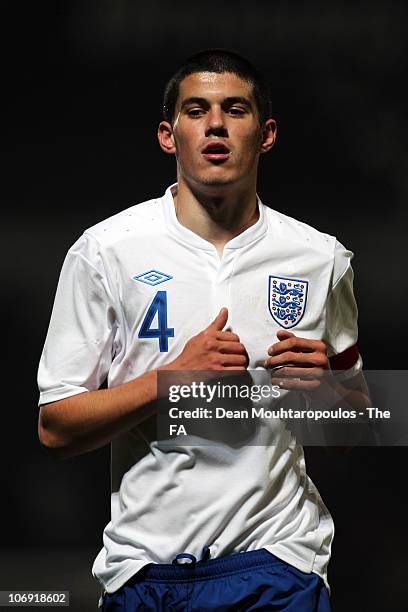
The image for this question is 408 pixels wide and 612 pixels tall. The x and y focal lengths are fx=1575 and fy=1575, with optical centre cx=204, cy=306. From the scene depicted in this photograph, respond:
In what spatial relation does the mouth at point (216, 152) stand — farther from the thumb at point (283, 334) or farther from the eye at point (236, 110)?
the thumb at point (283, 334)

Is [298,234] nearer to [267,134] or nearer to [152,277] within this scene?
[267,134]

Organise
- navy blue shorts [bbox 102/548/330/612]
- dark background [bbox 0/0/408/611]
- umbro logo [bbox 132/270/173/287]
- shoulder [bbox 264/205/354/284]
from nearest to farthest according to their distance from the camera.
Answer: navy blue shorts [bbox 102/548/330/612]
umbro logo [bbox 132/270/173/287]
shoulder [bbox 264/205/354/284]
dark background [bbox 0/0/408/611]

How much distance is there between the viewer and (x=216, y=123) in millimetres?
3016

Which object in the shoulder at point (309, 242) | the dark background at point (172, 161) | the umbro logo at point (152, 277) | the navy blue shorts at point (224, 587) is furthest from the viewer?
the dark background at point (172, 161)

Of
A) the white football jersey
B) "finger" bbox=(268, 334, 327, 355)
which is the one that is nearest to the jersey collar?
the white football jersey

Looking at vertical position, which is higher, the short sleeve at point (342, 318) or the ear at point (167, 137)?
the ear at point (167, 137)

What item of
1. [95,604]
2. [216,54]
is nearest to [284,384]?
[216,54]

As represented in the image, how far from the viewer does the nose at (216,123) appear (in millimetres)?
3016

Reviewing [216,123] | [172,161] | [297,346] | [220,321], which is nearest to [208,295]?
[220,321]

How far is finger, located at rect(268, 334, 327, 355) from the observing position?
2947 mm

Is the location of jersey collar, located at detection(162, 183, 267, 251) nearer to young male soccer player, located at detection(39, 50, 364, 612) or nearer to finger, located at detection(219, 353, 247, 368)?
young male soccer player, located at detection(39, 50, 364, 612)

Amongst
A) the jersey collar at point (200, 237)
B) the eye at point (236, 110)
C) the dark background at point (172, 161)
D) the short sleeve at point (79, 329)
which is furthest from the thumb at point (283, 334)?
the dark background at point (172, 161)

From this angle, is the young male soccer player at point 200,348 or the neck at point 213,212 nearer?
the young male soccer player at point 200,348

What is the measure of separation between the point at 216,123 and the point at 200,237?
0.75 ft
